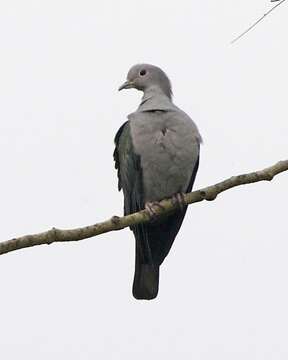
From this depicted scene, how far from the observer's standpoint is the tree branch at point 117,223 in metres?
3.87

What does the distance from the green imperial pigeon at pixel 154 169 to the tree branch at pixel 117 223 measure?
120 cm

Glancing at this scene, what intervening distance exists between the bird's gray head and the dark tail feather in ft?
4.68

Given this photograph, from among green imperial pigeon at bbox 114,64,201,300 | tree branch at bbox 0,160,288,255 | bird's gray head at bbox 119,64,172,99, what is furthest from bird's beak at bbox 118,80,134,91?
tree branch at bbox 0,160,288,255

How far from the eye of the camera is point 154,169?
600 cm

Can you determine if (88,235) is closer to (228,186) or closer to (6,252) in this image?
(6,252)

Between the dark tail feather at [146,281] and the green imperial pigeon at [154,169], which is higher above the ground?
the green imperial pigeon at [154,169]

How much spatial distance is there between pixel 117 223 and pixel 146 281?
7.24 ft

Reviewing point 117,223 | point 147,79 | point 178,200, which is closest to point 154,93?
point 147,79

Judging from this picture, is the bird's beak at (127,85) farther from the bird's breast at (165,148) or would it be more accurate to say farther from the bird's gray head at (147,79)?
the bird's breast at (165,148)

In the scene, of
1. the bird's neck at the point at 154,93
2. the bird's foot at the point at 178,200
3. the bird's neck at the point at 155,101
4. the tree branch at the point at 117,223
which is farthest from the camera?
the bird's neck at the point at 154,93

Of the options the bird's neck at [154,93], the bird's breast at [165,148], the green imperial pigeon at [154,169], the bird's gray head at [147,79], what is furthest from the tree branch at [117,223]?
the bird's gray head at [147,79]

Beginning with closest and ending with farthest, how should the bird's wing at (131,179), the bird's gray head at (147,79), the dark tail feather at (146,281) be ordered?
the bird's wing at (131,179)
the dark tail feather at (146,281)
the bird's gray head at (147,79)

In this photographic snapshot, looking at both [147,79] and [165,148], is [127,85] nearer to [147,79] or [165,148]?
[147,79]

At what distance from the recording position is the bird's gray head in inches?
272
